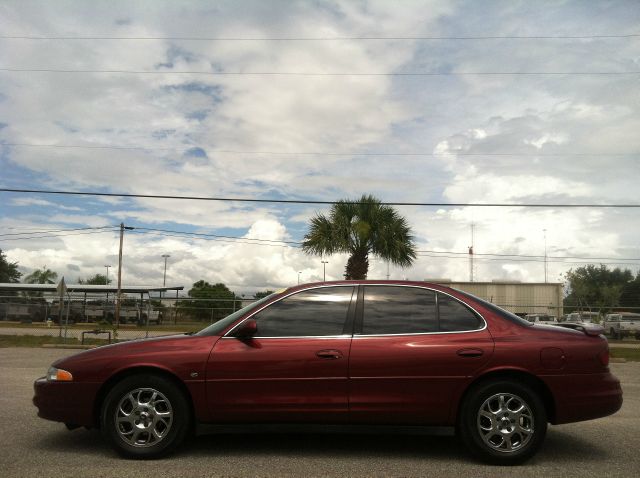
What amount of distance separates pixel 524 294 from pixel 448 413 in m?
35.4

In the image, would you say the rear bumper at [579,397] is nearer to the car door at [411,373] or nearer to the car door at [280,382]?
the car door at [411,373]

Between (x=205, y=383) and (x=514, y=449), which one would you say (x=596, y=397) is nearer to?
(x=514, y=449)

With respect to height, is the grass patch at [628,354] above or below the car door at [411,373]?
below

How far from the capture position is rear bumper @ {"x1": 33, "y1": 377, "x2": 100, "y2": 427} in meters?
A: 4.92

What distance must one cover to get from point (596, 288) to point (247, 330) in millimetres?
71017

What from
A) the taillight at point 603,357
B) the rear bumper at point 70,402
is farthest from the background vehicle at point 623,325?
the rear bumper at point 70,402

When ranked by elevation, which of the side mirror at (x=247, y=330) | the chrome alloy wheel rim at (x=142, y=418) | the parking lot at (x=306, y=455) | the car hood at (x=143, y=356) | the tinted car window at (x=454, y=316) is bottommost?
the parking lot at (x=306, y=455)

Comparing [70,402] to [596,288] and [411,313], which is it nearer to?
[411,313]

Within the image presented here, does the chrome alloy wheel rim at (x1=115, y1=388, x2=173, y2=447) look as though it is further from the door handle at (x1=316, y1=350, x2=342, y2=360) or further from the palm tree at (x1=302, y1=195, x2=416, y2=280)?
the palm tree at (x1=302, y1=195, x2=416, y2=280)

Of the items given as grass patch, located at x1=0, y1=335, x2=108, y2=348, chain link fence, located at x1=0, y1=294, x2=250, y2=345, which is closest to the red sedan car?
grass patch, located at x1=0, y1=335, x2=108, y2=348

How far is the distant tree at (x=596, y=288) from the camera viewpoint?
5666 cm

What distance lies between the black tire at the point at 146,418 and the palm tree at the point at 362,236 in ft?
61.4

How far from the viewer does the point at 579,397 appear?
4.88 m

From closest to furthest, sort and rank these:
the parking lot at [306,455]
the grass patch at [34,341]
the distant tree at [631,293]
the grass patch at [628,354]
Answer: the parking lot at [306,455] < the grass patch at [628,354] < the grass patch at [34,341] < the distant tree at [631,293]
